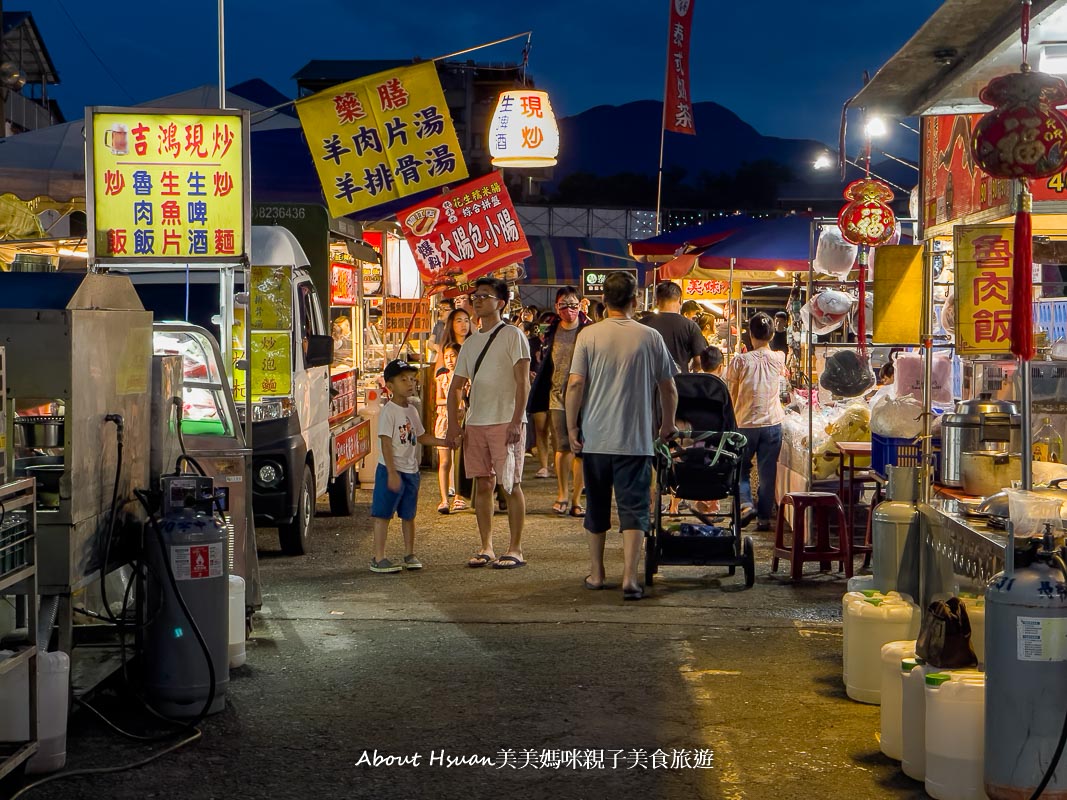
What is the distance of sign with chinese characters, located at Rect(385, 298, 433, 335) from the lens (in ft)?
58.7

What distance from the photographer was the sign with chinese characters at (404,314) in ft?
58.7

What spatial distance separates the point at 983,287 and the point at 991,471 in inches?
42.3

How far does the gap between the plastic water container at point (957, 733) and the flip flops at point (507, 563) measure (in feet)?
16.6

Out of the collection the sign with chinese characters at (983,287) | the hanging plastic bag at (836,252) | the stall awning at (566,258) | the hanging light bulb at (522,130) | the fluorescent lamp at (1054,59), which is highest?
the stall awning at (566,258)

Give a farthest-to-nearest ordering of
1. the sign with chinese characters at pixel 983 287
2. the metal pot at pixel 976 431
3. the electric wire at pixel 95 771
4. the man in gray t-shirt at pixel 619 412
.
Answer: the man in gray t-shirt at pixel 619 412 → the sign with chinese characters at pixel 983 287 → the metal pot at pixel 976 431 → the electric wire at pixel 95 771

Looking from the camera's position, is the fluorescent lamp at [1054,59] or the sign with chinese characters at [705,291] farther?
the sign with chinese characters at [705,291]

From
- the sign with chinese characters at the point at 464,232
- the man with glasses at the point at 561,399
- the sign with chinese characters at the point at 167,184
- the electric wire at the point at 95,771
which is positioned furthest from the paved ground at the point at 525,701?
the sign with chinese characters at the point at 464,232

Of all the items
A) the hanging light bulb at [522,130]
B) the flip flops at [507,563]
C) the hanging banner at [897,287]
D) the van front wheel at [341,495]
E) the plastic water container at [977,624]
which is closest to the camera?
the plastic water container at [977,624]

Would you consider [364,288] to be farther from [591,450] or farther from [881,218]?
[591,450]

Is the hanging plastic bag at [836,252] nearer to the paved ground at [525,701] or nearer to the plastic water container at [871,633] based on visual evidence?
the paved ground at [525,701]

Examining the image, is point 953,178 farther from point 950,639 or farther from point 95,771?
point 95,771

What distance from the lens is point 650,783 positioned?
197 inches

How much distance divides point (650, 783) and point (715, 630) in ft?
8.72

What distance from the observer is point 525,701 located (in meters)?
6.09
